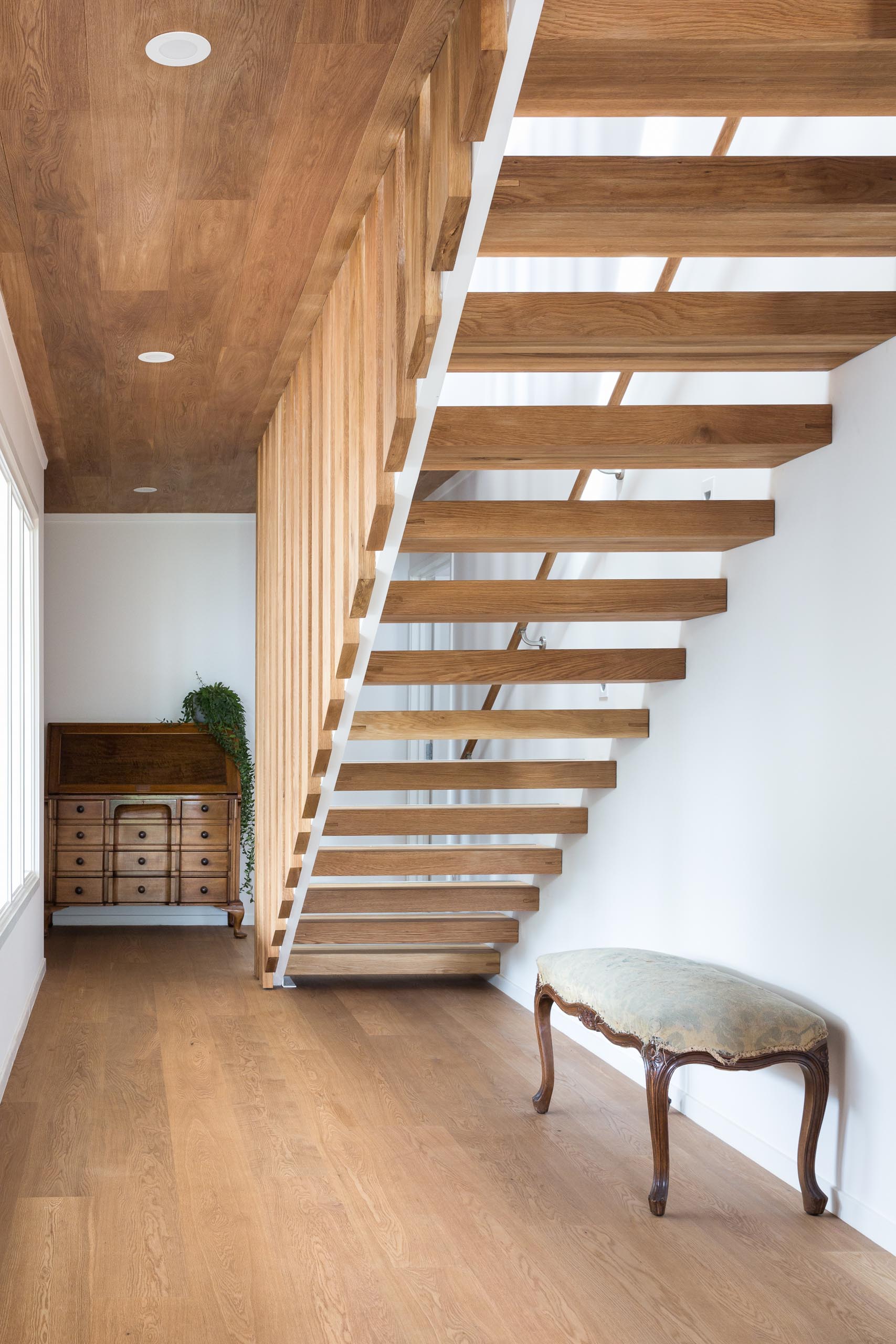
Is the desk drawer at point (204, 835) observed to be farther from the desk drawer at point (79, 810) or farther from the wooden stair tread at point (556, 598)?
the wooden stair tread at point (556, 598)

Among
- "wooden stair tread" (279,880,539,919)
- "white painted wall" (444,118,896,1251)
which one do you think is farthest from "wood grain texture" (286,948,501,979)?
"white painted wall" (444,118,896,1251)

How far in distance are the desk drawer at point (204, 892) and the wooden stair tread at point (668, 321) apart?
5.44 m

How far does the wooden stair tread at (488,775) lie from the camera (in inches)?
190

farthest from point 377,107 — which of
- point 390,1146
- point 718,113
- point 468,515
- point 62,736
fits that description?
point 62,736

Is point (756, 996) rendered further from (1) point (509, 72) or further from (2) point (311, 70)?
(2) point (311, 70)

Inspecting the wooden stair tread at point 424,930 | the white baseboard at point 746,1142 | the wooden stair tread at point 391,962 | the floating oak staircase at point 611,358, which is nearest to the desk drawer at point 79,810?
the wooden stair tread at point 391,962

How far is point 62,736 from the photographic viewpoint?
795cm

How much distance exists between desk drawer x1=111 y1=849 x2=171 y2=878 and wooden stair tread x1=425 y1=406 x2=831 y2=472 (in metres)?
5.09

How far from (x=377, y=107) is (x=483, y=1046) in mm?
3452

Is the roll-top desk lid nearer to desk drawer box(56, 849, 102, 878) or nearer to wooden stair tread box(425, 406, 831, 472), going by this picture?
desk drawer box(56, 849, 102, 878)

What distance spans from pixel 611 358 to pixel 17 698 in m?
3.46

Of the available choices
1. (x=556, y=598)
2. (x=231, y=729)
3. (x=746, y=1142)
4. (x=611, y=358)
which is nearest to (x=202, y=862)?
(x=231, y=729)

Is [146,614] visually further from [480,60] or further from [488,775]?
[480,60]

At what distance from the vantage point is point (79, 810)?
7.72m
